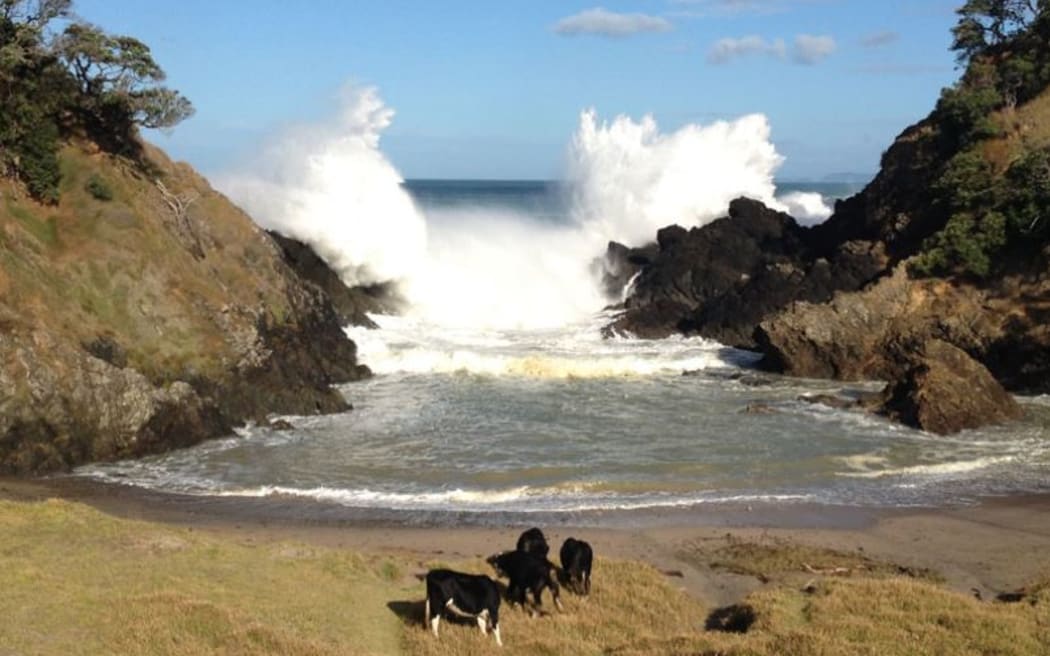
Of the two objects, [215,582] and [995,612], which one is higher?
[215,582]

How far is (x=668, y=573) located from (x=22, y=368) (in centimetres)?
1430

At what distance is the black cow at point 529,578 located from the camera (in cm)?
1245

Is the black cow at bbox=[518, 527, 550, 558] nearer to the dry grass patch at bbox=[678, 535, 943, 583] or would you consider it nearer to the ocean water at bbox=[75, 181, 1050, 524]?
the dry grass patch at bbox=[678, 535, 943, 583]

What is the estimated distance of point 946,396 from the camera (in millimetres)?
25547

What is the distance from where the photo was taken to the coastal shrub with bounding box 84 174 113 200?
90.9 feet

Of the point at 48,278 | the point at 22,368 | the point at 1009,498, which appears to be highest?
the point at 48,278

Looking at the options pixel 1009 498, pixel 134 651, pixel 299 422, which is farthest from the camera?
pixel 299 422

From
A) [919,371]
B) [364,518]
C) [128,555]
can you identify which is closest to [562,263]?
[919,371]

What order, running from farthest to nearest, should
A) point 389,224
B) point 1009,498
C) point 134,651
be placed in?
point 389,224 < point 1009,498 < point 134,651

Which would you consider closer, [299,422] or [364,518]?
[364,518]

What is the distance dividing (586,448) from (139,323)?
11356 millimetres

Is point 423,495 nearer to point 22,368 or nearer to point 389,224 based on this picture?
point 22,368

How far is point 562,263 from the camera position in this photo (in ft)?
186

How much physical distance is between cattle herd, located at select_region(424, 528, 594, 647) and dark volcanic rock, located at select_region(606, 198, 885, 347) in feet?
86.4
